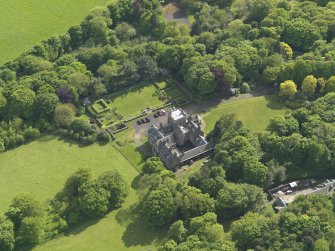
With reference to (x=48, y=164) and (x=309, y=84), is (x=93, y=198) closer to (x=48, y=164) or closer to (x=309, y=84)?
(x=48, y=164)

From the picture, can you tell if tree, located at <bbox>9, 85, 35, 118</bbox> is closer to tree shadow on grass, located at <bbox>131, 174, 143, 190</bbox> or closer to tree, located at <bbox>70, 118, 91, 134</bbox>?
tree, located at <bbox>70, 118, 91, 134</bbox>

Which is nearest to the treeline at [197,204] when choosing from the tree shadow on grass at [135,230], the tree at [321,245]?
the tree shadow on grass at [135,230]

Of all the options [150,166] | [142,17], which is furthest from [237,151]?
[142,17]

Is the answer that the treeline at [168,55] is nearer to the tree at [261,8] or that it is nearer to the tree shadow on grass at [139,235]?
the tree at [261,8]

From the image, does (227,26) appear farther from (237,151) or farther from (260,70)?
(237,151)

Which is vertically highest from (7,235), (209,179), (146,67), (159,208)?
(146,67)

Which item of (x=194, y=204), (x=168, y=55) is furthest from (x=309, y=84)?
(x=194, y=204)
